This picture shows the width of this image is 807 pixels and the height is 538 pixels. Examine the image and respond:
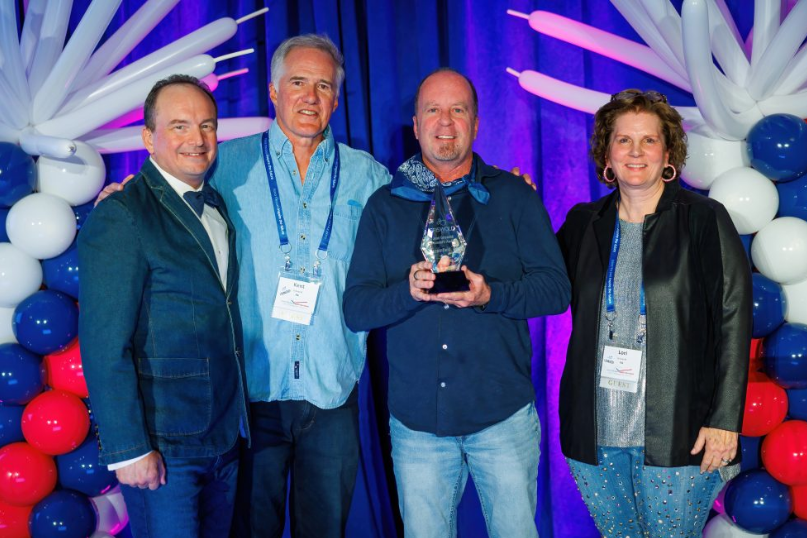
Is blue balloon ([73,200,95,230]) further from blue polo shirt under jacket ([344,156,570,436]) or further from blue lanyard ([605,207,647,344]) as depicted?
blue lanyard ([605,207,647,344])

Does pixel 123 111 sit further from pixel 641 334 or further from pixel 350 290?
pixel 641 334

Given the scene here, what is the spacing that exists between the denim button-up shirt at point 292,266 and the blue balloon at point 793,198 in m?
1.68

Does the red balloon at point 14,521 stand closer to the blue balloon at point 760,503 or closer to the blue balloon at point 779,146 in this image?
the blue balloon at point 760,503

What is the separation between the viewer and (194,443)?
194cm

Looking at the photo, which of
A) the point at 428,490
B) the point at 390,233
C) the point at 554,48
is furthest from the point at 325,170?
the point at 554,48

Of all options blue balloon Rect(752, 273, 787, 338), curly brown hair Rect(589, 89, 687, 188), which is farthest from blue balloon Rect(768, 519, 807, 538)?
curly brown hair Rect(589, 89, 687, 188)


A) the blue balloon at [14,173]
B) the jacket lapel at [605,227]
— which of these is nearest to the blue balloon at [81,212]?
the blue balloon at [14,173]

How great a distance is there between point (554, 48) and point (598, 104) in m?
0.57

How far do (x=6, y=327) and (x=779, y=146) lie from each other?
3.05m

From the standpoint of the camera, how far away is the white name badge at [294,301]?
2.28m

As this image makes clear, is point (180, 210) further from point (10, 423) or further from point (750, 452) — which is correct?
point (750, 452)

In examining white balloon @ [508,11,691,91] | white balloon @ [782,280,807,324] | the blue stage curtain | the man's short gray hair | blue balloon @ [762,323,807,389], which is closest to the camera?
the man's short gray hair

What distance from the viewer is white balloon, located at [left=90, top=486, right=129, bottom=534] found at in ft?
9.67

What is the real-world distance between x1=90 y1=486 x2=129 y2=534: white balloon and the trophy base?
1.83 meters
